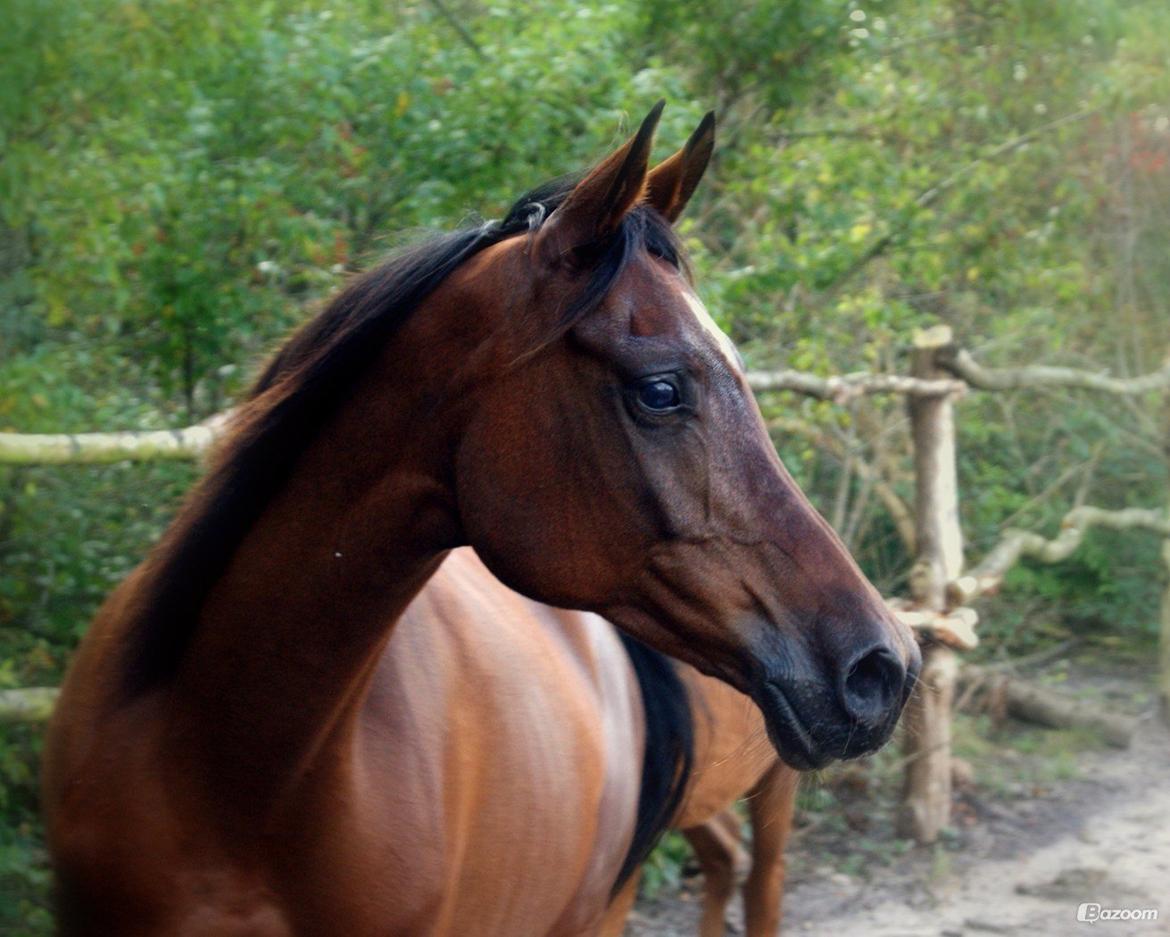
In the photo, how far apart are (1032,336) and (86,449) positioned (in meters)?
6.59

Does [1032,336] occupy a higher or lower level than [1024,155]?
lower

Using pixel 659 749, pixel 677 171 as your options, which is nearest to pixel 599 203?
pixel 677 171

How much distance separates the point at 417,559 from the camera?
5.71 ft

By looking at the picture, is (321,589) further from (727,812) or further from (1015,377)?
(1015,377)

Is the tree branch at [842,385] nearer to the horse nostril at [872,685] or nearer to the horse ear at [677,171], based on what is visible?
the horse ear at [677,171]

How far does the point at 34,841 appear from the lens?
3.58m

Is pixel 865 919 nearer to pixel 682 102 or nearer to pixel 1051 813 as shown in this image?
pixel 1051 813

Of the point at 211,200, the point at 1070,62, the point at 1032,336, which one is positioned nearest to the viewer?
the point at 211,200

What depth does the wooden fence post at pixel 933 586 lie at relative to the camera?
5.15 meters

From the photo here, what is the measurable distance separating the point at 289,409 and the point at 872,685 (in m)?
0.86

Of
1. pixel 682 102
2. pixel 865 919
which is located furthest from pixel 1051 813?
pixel 682 102

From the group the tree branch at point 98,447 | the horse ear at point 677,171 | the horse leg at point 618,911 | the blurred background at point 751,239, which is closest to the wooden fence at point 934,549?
the blurred background at point 751,239

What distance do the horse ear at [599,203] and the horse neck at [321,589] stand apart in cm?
26

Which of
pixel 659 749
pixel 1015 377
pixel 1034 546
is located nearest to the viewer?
pixel 659 749
